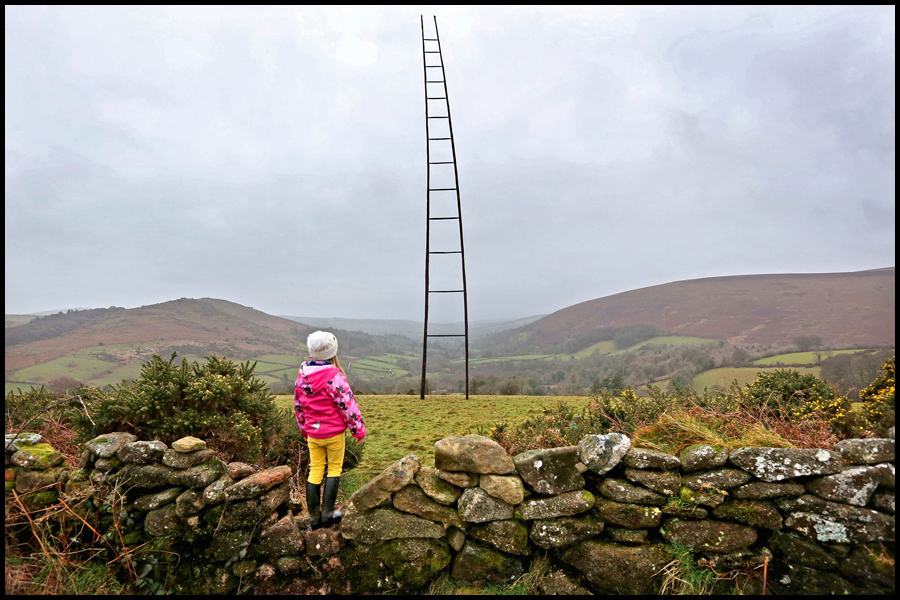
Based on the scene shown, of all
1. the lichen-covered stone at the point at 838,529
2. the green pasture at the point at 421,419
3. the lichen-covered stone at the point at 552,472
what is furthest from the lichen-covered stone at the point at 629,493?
the green pasture at the point at 421,419

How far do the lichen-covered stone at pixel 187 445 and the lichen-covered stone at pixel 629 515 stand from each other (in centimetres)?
448

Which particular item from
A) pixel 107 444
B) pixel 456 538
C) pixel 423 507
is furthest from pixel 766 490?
pixel 107 444

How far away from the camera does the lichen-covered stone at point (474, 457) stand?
13.1 ft

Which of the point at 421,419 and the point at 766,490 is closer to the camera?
the point at 766,490

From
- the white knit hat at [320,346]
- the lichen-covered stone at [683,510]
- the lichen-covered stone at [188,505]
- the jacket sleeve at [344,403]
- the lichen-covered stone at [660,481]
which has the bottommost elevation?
the lichen-covered stone at [188,505]

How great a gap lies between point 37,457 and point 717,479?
288 inches

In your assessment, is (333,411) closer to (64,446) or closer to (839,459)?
(64,446)

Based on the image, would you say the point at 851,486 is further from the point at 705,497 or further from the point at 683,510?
the point at 683,510

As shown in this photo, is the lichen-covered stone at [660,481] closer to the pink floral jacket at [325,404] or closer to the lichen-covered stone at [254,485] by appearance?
the pink floral jacket at [325,404]

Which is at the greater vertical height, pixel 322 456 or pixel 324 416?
pixel 324 416

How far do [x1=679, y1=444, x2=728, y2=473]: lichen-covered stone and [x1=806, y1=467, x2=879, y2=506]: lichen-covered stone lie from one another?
759 mm

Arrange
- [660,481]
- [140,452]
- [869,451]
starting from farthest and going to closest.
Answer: [140,452]
[660,481]
[869,451]

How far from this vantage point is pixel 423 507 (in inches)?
159

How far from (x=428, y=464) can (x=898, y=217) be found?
6.03 meters
